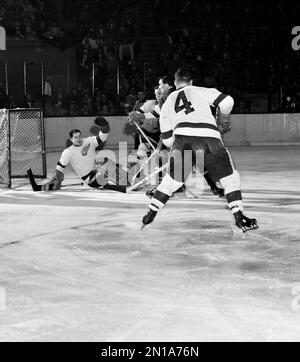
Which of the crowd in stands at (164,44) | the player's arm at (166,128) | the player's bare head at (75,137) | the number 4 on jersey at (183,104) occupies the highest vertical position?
the crowd in stands at (164,44)

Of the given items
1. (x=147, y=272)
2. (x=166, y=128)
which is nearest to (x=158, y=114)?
Answer: (x=166, y=128)

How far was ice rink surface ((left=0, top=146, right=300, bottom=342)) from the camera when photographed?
4066 millimetres

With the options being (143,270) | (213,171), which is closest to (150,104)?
(213,171)

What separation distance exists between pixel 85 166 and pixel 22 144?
3.64 meters

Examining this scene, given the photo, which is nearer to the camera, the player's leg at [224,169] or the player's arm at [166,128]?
the player's leg at [224,169]

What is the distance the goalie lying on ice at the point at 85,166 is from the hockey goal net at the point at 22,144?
797mm

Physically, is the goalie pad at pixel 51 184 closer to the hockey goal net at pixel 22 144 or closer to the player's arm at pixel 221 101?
the hockey goal net at pixel 22 144

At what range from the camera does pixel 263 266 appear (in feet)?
18.3

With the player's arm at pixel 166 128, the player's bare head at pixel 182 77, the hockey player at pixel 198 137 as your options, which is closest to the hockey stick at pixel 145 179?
the player's arm at pixel 166 128

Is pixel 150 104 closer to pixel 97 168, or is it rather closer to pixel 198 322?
pixel 97 168

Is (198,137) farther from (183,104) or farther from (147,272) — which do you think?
→ (147,272)

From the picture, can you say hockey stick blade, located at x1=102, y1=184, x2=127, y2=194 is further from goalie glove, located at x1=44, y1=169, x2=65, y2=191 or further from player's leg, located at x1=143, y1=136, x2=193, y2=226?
player's leg, located at x1=143, y1=136, x2=193, y2=226

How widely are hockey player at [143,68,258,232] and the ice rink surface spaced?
395 mm

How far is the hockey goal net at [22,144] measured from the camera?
1121 cm
